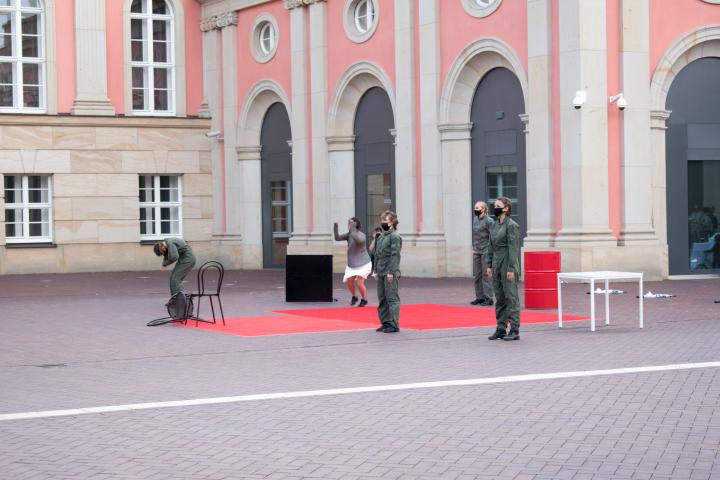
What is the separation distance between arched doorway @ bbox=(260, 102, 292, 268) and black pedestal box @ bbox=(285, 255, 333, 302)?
46.8 ft

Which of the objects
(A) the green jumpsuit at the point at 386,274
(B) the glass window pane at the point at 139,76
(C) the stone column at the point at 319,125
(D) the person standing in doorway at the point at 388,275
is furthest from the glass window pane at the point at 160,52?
(A) the green jumpsuit at the point at 386,274

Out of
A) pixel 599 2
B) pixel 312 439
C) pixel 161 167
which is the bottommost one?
pixel 312 439

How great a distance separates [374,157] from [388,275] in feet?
53.2

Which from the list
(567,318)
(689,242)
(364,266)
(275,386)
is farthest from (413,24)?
(275,386)

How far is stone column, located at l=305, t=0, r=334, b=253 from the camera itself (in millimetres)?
33875

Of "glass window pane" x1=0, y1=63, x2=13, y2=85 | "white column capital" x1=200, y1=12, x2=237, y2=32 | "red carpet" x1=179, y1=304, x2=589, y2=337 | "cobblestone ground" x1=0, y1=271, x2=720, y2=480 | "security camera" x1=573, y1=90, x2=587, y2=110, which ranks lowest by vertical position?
"cobblestone ground" x1=0, y1=271, x2=720, y2=480

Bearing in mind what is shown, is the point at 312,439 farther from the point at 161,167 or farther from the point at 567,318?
the point at 161,167

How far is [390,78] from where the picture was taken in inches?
1234

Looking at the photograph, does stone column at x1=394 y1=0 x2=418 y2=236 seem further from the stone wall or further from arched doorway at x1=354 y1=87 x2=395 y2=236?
the stone wall

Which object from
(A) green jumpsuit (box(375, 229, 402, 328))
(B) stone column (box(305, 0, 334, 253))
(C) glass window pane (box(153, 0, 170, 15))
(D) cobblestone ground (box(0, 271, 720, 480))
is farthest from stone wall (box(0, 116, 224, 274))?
(A) green jumpsuit (box(375, 229, 402, 328))

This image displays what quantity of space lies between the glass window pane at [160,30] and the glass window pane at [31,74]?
3950 millimetres

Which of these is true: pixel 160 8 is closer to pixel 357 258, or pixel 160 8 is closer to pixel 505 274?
pixel 357 258

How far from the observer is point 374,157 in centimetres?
3281

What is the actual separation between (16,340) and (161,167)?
22307 mm
